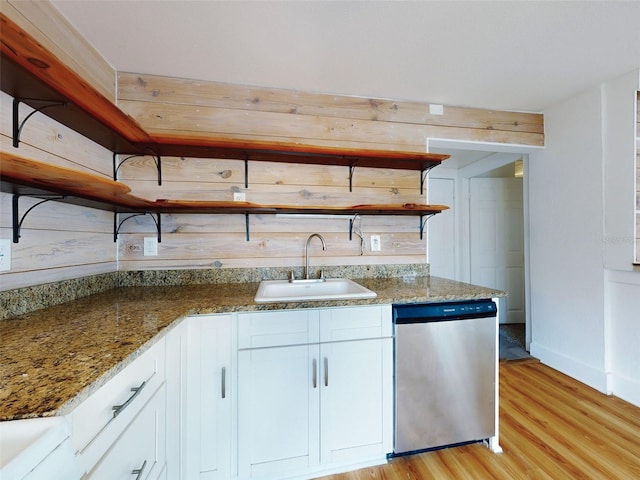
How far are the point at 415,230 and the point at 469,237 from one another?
74.5 inches

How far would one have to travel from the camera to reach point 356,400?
141 cm

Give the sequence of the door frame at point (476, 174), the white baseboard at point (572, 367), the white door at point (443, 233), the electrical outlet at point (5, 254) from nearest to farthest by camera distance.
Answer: the electrical outlet at point (5, 254), the white baseboard at point (572, 367), the door frame at point (476, 174), the white door at point (443, 233)

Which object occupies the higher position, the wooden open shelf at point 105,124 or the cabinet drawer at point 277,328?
the wooden open shelf at point 105,124

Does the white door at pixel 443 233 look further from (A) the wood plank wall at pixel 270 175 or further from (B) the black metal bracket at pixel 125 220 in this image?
(B) the black metal bracket at pixel 125 220

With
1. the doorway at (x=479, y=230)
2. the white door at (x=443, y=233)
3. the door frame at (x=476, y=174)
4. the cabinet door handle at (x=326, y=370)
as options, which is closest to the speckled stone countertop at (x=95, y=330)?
the cabinet door handle at (x=326, y=370)

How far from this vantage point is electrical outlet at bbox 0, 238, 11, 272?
1.03 meters

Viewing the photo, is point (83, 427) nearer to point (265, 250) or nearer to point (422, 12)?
point (265, 250)

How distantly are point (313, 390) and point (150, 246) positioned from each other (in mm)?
1347

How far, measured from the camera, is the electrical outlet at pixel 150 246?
1800 millimetres

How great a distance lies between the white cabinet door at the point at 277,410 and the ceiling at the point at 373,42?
5.34 feet

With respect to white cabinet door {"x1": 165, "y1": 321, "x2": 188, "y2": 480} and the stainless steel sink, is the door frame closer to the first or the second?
the stainless steel sink

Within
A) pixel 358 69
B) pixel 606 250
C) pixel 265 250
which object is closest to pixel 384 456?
pixel 265 250

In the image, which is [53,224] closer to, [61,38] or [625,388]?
[61,38]

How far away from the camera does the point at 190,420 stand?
49.0 inches
